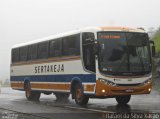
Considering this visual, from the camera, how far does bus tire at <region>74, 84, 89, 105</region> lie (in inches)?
804

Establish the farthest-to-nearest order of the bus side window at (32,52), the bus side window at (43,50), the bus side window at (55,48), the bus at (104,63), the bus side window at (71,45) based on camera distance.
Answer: the bus side window at (32,52) → the bus side window at (43,50) → the bus side window at (55,48) → the bus side window at (71,45) → the bus at (104,63)

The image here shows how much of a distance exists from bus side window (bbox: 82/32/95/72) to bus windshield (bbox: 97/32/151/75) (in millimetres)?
466

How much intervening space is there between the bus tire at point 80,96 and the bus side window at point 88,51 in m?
1.12

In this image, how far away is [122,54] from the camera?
19.1 metres

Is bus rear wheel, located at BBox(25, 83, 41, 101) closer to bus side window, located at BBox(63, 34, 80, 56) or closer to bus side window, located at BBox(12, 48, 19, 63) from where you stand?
bus side window, located at BBox(12, 48, 19, 63)

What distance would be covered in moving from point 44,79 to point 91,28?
6.10 metres

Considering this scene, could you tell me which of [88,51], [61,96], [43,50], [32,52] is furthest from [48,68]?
[88,51]

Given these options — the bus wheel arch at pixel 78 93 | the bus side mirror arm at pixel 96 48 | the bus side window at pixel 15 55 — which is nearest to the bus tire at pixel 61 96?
the bus side window at pixel 15 55

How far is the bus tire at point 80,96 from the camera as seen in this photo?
20.4 meters

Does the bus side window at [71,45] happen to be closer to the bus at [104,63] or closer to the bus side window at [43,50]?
the bus at [104,63]

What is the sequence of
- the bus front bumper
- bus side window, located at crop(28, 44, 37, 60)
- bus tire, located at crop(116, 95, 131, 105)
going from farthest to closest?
bus side window, located at crop(28, 44, 37, 60)
bus tire, located at crop(116, 95, 131, 105)
the bus front bumper

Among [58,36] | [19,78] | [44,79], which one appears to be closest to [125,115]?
[58,36]

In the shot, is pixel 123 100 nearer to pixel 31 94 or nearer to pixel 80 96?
pixel 80 96

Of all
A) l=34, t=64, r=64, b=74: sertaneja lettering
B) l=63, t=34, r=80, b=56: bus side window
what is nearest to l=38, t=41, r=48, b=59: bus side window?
l=34, t=64, r=64, b=74: sertaneja lettering
